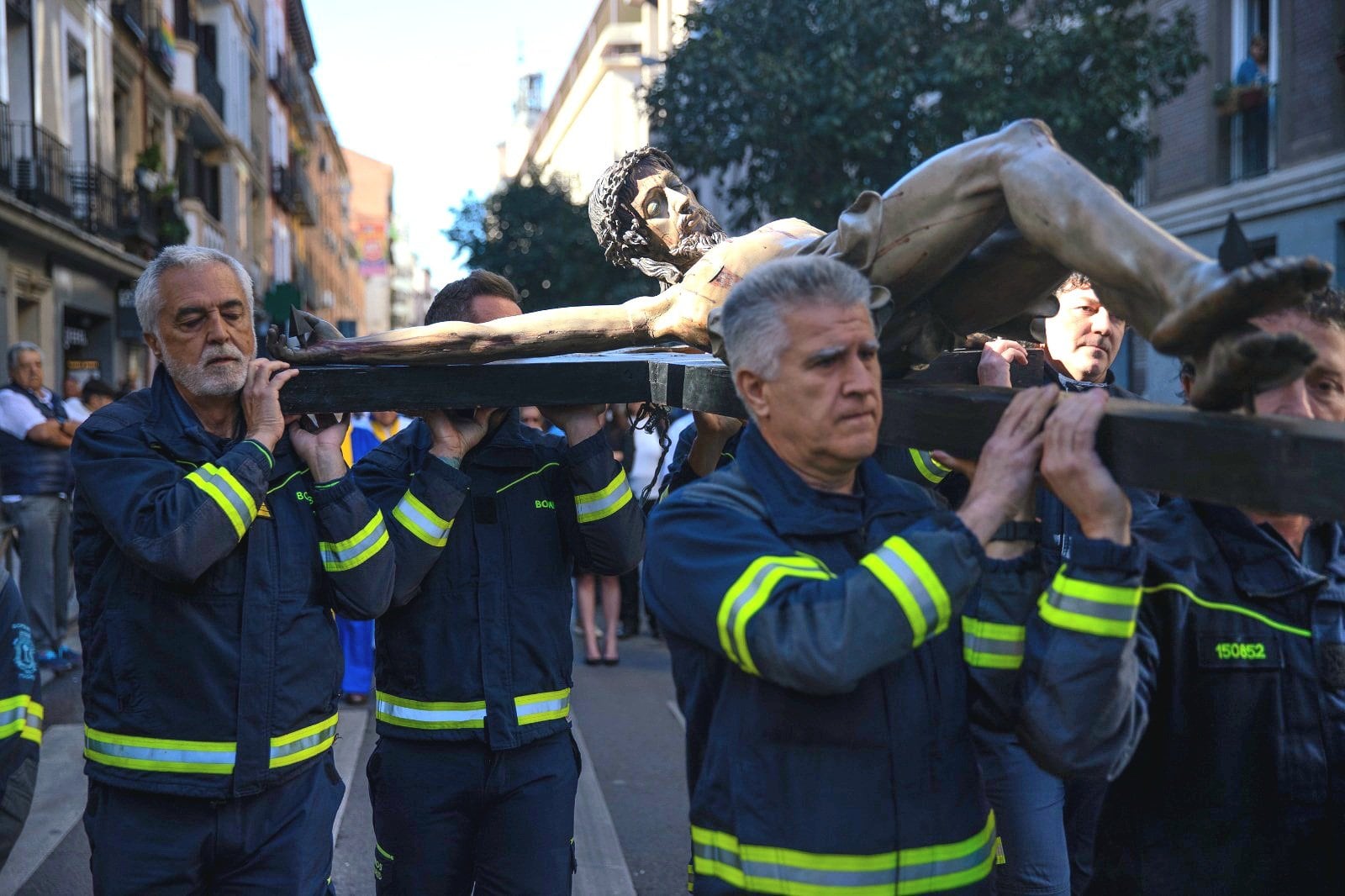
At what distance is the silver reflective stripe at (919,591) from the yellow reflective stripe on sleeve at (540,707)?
164 centimetres

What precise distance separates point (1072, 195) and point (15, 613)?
240 centimetres

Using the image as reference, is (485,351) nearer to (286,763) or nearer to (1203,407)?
(286,763)

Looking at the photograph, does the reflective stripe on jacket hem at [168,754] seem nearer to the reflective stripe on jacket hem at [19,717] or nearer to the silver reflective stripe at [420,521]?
the reflective stripe on jacket hem at [19,717]

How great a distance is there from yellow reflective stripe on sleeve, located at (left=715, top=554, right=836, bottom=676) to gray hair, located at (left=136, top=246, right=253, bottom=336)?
169 cm

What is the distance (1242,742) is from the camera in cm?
217

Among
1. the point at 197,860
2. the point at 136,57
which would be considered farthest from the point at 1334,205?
the point at 136,57

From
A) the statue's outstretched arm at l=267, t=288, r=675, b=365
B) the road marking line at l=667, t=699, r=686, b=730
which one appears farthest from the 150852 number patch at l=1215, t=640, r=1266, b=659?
the road marking line at l=667, t=699, r=686, b=730

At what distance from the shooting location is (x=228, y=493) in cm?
294

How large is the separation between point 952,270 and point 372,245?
100169mm

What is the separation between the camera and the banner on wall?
97688mm

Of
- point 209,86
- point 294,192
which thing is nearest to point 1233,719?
point 209,86

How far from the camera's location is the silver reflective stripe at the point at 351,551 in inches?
124

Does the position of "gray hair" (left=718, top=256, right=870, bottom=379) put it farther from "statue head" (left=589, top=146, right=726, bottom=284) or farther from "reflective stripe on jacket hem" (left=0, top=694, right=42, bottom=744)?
"reflective stripe on jacket hem" (left=0, top=694, right=42, bottom=744)

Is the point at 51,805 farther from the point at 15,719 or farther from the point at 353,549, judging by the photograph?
the point at 353,549
